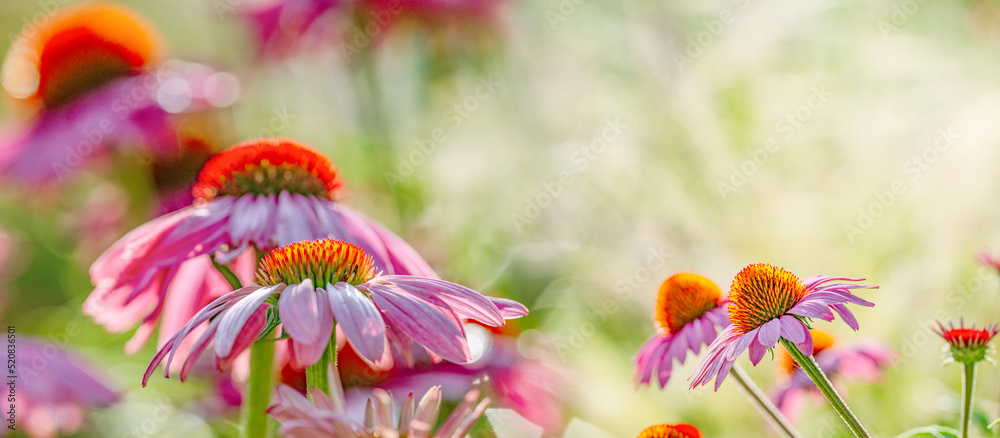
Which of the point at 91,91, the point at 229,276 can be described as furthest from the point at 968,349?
the point at 91,91

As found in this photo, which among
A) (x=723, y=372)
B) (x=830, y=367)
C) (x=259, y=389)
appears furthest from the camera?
(x=830, y=367)

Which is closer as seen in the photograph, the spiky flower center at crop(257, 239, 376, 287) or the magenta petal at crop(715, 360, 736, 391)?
the magenta petal at crop(715, 360, 736, 391)

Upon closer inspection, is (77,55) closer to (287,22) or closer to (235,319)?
(287,22)

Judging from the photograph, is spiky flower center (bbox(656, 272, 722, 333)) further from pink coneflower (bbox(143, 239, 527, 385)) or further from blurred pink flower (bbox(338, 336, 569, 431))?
blurred pink flower (bbox(338, 336, 569, 431))

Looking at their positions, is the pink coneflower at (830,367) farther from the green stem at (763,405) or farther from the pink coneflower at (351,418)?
the pink coneflower at (351,418)

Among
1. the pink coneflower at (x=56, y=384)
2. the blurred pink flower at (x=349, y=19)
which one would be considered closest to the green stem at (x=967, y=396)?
the pink coneflower at (x=56, y=384)

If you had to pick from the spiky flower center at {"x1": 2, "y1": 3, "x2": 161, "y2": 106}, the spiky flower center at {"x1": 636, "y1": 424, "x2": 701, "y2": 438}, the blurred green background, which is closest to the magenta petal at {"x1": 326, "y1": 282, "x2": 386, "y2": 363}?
the spiky flower center at {"x1": 636, "y1": 424, "x2": 701, "y2": 438}
